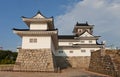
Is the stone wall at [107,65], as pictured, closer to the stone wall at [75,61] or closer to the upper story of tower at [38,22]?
the upper story of tower at [38,22]

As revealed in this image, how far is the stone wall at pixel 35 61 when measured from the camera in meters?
22.5

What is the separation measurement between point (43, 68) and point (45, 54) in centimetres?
162

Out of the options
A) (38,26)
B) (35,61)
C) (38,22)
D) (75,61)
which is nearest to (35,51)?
(35,61)

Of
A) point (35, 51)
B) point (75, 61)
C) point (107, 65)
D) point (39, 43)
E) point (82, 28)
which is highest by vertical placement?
point (82, 28)

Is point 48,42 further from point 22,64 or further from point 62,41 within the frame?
point 62,41

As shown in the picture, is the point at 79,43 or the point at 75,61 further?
the point at 79,43

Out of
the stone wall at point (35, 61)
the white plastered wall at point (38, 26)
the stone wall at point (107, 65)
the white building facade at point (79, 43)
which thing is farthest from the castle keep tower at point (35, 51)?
the white building facade at point (79, 43)

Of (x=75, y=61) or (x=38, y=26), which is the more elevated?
(x=38, y=26)

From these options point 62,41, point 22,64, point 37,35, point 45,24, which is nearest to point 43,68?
point 22,64

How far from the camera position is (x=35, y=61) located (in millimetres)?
22875

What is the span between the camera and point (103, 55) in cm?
2011

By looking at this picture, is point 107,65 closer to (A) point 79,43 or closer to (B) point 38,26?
(B) point 38,26

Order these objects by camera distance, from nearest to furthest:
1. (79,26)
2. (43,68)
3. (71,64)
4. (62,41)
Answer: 1. (43,68)
2. (71,64)
3. (62,41)
4. (79,26)

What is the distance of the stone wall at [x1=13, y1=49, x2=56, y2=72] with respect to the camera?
73.9 ft
